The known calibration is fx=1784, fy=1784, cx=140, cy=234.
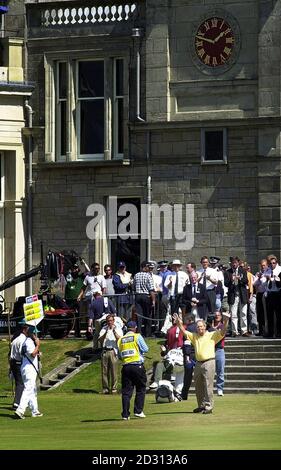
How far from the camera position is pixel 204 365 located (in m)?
37.2

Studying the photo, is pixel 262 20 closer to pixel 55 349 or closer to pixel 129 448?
pixel 55 349

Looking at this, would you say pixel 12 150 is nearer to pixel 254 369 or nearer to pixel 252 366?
pixel 252 366

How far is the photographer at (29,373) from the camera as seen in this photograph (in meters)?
38.3

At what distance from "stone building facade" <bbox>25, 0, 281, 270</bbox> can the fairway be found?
953 centimetres

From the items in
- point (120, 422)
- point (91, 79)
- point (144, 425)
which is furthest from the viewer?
point (91, 79)

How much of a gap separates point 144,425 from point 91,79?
19212 millimetres

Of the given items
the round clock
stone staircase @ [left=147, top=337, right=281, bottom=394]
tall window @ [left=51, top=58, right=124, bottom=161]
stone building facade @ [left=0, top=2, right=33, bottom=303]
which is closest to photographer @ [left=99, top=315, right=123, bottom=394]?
stone staircase @ [left=147, top=337, right=281, bottom=394]

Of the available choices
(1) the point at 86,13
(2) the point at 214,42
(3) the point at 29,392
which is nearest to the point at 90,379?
(3) the point at 29,392

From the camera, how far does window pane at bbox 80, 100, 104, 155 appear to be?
52469mm

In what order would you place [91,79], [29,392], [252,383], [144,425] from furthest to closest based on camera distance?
[91,79] < [252,383] < [29,392] < [144,425]

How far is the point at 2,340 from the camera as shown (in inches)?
1886

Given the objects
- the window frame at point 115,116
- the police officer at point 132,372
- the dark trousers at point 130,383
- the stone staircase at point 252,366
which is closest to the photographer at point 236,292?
the stone staircase at point 252,366

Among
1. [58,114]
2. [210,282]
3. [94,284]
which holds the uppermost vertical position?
[58,114]

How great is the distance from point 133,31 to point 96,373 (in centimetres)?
1173
